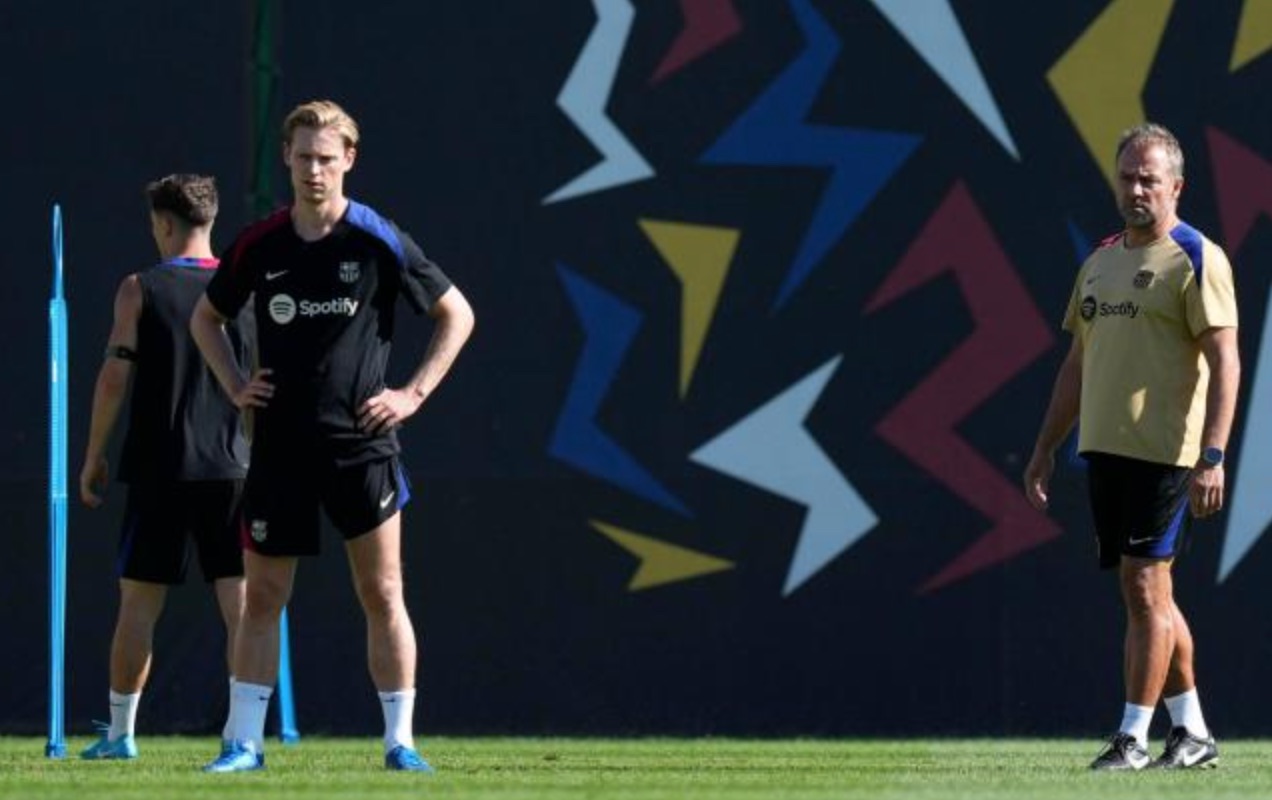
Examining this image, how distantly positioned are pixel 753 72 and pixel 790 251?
70 centimetres

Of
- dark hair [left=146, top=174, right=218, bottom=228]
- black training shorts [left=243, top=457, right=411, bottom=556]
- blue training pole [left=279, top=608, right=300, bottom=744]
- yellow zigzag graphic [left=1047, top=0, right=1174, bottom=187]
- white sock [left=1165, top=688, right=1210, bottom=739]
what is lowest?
blue training pole [left=279, top=608, right=300, bottom=744]

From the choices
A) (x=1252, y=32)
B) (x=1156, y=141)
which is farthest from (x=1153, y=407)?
(x=1252, y=32)

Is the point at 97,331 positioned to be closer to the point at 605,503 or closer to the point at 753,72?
the point at 605,503

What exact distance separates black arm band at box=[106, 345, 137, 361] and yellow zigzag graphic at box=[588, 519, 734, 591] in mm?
2572

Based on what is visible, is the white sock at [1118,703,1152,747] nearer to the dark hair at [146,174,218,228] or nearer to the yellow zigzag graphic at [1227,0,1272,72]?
the dark hair at [146,174,218,228]

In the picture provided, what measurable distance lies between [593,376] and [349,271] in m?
3.25

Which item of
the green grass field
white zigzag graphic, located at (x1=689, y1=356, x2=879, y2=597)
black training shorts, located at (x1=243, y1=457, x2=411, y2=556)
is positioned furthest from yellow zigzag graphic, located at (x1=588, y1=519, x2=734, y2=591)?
black training shorts, located at (x1=243, y1=457, x2=411, y2=556)

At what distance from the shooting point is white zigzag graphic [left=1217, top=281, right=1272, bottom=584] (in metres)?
10.1

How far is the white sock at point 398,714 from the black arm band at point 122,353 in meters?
1.52

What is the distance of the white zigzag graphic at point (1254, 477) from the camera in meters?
10.1

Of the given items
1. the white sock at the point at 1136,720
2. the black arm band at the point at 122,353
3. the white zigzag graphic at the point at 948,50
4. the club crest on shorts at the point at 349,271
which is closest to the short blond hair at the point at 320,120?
the club crest on shorts at the point at 349,271

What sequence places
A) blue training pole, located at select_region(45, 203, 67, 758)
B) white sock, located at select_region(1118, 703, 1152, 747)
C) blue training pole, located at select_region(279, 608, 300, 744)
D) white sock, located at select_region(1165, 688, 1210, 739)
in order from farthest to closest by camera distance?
blue training pole, located at select_region(279, 608, 300, 744), blue training pole, located at select_region(45, 203, 67, 758), white sock, located at select_region(1165, 688, 1210, 739), white sock, located at select_region(1118, 703, 1152, 747)

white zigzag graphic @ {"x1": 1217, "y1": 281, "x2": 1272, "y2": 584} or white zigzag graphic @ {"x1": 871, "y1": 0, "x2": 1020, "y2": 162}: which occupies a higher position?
white zigzag graphic @ {"x1": 871, "y1": 0, "x2": 1020, "y2": 162}

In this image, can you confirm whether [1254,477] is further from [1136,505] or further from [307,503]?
[307,503]
